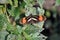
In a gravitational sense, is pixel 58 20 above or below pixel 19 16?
below

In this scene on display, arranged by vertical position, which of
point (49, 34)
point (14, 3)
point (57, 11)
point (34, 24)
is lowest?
point (49, 34)

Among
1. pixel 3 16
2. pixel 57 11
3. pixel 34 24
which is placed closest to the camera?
pixel 3 16

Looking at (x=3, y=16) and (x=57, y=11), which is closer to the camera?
(x=3, y=16)

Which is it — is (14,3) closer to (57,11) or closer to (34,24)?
(34,24)

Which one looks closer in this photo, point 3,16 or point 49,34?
point 3,16

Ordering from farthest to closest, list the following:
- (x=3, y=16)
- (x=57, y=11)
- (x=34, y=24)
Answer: (x=57, y=11)
(x=34, y=24)
(x=3, y=16)

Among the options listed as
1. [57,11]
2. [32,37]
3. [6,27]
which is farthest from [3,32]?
[57,11]

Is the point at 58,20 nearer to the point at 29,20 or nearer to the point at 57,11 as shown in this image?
the point at 57,11

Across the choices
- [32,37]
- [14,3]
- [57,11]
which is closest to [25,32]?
[32,37]

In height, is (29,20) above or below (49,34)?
above
